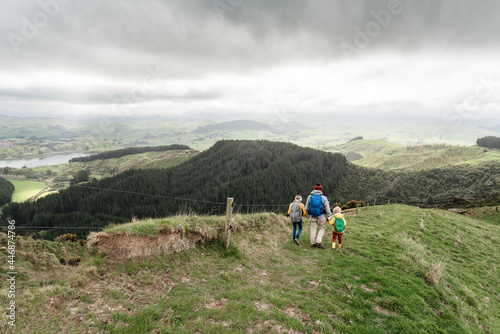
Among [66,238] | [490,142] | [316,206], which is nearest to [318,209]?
[316,206]

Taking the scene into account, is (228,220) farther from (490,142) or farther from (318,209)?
(490,142)

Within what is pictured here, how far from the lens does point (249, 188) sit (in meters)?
99.8

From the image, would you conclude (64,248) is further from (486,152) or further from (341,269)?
(486,152)

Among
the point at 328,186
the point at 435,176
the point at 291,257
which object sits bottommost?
the point at 328,186

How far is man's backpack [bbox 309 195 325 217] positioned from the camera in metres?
12.6

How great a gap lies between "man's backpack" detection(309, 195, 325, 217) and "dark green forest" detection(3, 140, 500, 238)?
59.9 meters

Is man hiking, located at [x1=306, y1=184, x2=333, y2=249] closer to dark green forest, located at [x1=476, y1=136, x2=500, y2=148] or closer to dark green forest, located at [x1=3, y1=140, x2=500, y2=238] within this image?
dark green forest, located at [x1=3, y1=140, x2=500, y2=238]

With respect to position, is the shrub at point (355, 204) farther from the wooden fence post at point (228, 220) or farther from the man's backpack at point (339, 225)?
the wooden fence post at point (228, 220)

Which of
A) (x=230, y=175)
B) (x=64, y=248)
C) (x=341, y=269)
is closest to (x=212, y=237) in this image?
(x=341, y=269)

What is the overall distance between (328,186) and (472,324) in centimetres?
10241

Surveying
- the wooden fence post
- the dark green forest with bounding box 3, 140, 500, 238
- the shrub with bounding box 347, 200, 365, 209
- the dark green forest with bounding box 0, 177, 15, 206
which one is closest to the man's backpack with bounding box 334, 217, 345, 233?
the wooden fence post

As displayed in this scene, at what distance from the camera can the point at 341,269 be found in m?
9.99

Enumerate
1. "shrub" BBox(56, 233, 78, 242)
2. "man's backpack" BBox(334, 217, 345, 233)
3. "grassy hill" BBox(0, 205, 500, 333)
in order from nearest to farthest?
"grassy hill" BBox(0, 205, 500, 333), "man's backpack" BBox(334, 217, 345, 233), "shrub" BBox(56, 233, 78, 242)

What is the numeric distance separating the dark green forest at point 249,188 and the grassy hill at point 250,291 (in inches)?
2390
